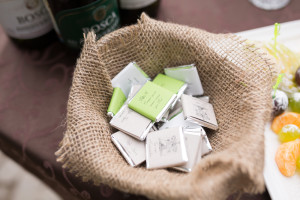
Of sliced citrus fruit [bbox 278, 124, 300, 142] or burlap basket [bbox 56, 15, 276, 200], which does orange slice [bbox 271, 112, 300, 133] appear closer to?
sliced citrus fruit [bbox 278, 124, 300, 142]

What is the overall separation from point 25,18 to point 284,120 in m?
0.55

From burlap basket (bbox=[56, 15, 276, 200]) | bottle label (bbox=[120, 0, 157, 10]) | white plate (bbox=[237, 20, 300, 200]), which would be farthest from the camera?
bottle label (bbox=[120, 0, 157, 10])

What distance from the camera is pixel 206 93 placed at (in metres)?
0.50

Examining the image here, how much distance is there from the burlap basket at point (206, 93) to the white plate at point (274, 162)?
112 mm

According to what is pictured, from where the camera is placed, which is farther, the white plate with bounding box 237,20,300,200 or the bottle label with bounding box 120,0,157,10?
the bottle label with bounding box 120,0,157,10

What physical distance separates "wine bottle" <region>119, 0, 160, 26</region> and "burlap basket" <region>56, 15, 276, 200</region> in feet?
0.32

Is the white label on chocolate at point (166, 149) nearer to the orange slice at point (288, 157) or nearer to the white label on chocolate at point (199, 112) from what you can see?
the white label on chocolate at point (199, 112)

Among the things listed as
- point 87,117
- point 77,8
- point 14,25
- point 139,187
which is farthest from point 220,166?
point 14,25

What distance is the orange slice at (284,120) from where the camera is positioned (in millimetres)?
493

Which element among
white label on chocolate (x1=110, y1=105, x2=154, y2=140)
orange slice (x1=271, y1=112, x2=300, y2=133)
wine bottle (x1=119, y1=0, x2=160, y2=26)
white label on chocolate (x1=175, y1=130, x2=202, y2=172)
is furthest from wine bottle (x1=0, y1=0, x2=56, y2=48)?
orange slice (x1=271, y1=112, x2=300, y2=133)

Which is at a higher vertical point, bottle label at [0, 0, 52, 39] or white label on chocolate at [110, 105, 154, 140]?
bottle label at [0, 0, 52, 39]

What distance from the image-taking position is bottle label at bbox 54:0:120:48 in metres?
0.48

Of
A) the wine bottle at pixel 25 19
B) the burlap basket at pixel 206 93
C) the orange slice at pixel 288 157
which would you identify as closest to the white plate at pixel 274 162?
the orange slice at pixel 288 157

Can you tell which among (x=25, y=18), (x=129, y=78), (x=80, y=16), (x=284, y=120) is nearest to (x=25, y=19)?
(x=25, y=18)
